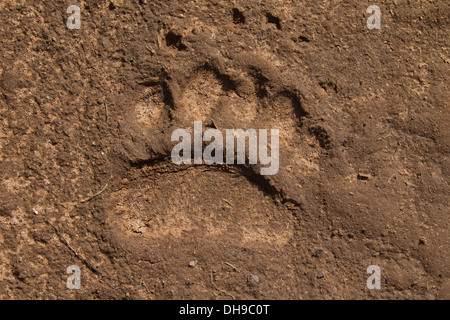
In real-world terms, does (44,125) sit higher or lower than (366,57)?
lower

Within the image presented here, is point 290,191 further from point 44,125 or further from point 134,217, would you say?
point 44,125

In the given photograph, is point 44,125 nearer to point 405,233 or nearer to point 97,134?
point 97,134

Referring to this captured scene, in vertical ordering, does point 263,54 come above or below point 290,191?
above

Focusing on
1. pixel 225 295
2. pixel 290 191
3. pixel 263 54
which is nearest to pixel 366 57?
pixel 263 54

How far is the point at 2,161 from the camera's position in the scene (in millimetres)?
1391

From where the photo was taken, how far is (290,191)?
1.42 meters

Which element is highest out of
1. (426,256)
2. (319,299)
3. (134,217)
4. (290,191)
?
(290,191)

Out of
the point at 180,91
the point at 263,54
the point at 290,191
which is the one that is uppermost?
the point at 263,54

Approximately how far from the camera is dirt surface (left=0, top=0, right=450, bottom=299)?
139 centimetres

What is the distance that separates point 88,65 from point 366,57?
104 centimetres

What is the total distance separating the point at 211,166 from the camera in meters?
1.43

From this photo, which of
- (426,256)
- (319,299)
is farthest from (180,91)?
(426,256)

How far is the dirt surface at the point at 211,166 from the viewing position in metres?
1.39

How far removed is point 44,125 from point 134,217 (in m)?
0.47
